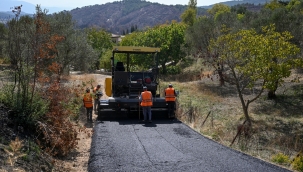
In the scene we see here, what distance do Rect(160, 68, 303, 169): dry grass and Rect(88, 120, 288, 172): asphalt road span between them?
1.44 metres

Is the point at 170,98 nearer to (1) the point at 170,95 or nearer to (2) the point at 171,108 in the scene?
(1) the point at 170,95

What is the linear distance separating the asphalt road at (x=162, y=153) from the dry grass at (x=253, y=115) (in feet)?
4.74

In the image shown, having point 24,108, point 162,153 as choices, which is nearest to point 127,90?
point 162,153

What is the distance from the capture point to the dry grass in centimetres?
1333

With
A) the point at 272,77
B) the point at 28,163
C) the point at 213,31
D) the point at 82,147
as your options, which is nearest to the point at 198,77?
the point at 213,31

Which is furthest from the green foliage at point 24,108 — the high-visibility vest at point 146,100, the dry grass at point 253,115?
the dry grass at point 253,115

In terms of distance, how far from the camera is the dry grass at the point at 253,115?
1333 centimetres

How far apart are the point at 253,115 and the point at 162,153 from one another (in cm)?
1267

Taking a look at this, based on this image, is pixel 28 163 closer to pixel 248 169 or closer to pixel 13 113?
pixel 13 113

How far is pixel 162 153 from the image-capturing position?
27.0 ft

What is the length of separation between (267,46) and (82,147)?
10747 millimetres

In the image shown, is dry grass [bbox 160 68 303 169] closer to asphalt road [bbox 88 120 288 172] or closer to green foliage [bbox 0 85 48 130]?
asphalt road [bbox 88 120 288 172]

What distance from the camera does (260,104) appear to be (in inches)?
886

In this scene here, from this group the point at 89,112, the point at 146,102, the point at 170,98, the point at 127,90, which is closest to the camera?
the point at 146,102
